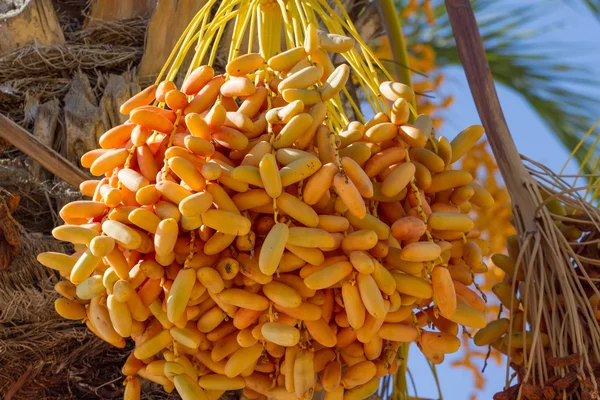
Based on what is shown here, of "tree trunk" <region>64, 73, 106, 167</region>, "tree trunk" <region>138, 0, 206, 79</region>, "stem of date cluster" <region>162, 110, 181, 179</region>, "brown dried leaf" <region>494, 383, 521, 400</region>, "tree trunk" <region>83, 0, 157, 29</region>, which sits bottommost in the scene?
"brown dried leaf" <region>494, 383, 521, 400</region>

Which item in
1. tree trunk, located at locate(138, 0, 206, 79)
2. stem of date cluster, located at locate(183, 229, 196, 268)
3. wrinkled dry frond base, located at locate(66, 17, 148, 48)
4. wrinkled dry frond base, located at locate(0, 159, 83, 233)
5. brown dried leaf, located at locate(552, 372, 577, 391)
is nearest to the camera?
stem of date cluster, located at locate(183, 229, 196, 268)

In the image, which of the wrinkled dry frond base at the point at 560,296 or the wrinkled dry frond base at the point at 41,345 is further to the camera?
the wrinkled dry frond base at the point at 41,345

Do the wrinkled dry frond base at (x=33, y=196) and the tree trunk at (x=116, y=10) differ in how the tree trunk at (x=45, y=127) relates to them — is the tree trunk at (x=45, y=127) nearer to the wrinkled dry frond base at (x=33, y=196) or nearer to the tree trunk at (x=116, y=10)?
the wrinkled dry frond base at (x=33, y=196)

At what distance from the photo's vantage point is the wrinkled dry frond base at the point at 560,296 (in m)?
1.15

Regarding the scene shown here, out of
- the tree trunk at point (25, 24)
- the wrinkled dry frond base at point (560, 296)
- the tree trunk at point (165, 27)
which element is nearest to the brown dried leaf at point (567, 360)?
the wrinkled dry frond base at point (560, 296)

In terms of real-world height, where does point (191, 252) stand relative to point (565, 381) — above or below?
above

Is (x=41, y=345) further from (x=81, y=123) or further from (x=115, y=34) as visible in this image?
(x=115, y=34)

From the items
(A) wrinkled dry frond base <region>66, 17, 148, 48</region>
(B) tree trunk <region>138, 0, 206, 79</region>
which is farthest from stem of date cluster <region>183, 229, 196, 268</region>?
(A) wrinkled dry frond base <region>66, 17, 148, 48</region>

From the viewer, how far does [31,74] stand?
1.71 meters

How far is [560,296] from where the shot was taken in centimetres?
123

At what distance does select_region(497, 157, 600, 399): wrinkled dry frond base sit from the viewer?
1149 mm

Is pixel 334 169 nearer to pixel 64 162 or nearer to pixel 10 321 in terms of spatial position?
pixel 64 162

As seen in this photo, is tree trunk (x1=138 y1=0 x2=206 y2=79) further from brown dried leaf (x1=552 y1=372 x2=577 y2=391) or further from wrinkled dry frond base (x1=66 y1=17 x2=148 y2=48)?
brown dried leaf (x1=552 y1=372 x2=577 y2=391)

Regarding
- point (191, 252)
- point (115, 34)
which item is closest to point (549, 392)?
point (191, 252)
